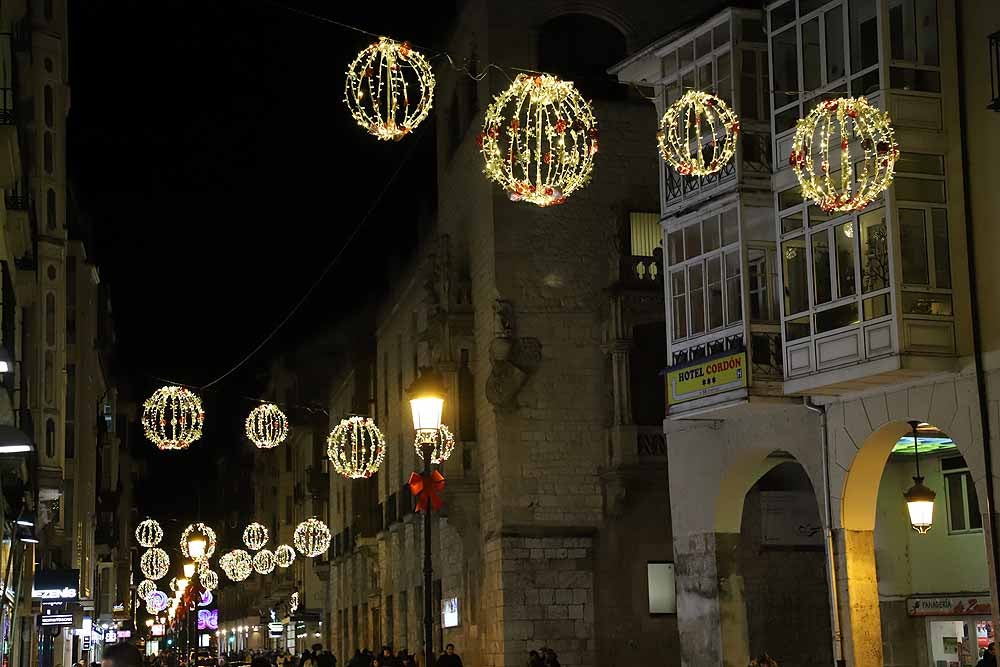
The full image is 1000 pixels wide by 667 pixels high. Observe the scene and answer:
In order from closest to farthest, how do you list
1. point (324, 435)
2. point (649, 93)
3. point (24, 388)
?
point (24, 388)
point (649, 93)
point (324, 435)

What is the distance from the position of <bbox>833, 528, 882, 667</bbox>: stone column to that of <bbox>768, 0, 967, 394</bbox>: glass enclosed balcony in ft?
8.06

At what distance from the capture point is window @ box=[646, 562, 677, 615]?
113ft

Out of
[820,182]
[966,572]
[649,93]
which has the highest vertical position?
[649,93]

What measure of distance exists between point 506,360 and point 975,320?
1463 centimetres

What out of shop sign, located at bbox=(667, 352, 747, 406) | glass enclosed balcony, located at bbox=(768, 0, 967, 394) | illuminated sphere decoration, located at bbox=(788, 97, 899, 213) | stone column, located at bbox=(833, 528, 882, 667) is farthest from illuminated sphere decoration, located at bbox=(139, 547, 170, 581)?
illuminated sphere decoration, located at bbox=(788, 97, 899, 213)

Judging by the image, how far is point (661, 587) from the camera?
3469cm

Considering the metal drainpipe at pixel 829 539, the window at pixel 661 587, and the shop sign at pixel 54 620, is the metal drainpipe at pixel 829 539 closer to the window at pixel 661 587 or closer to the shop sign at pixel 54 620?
the window at pixel 661 587

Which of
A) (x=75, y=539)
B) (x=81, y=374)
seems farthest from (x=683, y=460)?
(x=81, y=374)

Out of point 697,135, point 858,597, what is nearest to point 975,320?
point 858,597

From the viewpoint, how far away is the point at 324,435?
65.2 metres

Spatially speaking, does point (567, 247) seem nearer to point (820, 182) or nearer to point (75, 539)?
point (820, 182)

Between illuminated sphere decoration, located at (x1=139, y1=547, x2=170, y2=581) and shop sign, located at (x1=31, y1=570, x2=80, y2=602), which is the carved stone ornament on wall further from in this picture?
illuminated sphere decoration, located at (x1=139, y1=547, x2=170, y2=581)

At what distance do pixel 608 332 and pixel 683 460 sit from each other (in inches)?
296

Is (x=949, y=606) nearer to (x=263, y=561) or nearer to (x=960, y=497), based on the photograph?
(x=960, y=497)
